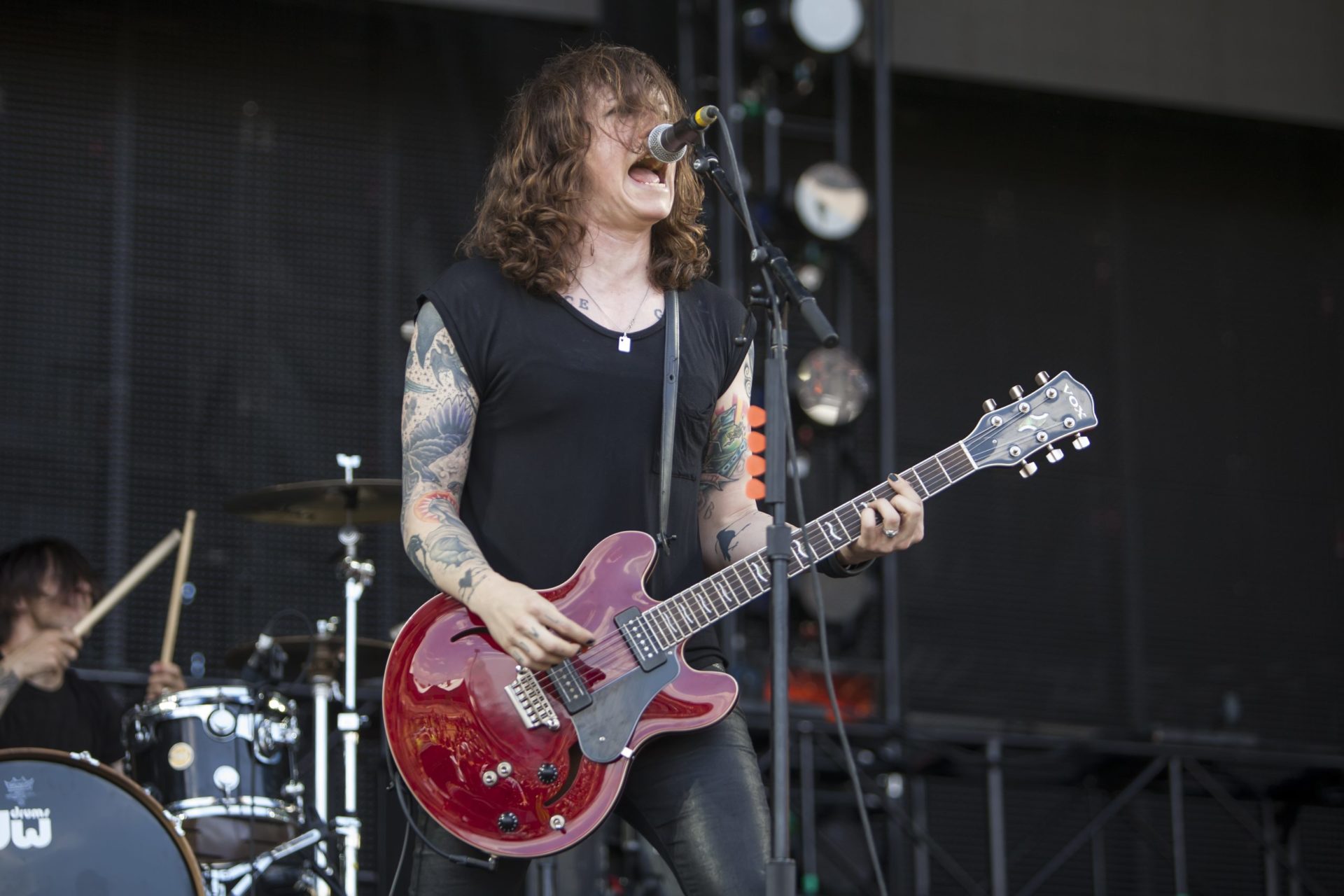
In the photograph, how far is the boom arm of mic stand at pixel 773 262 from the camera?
292cm

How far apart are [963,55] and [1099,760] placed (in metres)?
3.51

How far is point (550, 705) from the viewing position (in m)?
3.05

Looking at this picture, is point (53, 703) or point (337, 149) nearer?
point (53, 703)

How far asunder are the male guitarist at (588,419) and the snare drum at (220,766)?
218 cm

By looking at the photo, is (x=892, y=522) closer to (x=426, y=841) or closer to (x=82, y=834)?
(x=426, y=841)

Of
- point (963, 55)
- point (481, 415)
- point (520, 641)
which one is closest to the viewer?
point (520, 641)

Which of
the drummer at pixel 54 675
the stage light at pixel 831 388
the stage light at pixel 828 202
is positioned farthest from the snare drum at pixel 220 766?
the stage light at pixel 828 202

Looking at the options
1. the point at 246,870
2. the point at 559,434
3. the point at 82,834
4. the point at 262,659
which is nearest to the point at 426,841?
the point at 559,434

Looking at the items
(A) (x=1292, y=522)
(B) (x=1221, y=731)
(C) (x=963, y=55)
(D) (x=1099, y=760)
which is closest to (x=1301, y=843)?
(B) (x=1221, y=731)

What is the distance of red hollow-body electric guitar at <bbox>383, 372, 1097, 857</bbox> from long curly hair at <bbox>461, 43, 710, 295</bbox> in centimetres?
57

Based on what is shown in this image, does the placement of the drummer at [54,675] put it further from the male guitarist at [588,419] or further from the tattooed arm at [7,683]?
the male guitarist at [588,419]

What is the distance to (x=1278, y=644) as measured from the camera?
8.93 m

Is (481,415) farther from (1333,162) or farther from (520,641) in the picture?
(1333,162)

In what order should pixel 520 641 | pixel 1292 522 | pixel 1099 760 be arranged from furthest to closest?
pixel 1292 522
pixel 1099 760
pixel 520 641
